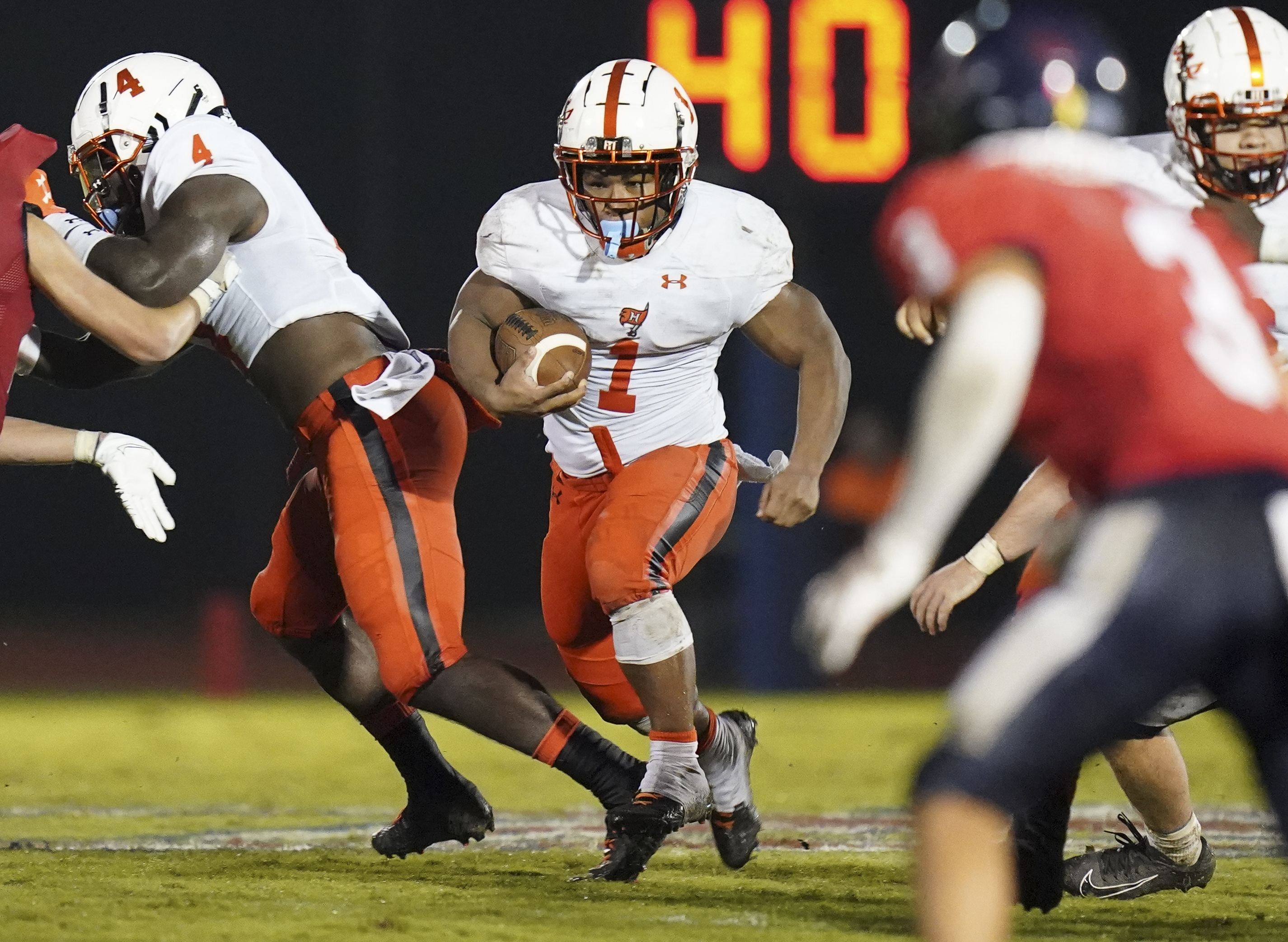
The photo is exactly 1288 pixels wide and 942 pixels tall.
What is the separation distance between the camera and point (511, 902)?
3.34 meters

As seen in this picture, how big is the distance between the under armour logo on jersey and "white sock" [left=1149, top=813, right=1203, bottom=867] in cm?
153

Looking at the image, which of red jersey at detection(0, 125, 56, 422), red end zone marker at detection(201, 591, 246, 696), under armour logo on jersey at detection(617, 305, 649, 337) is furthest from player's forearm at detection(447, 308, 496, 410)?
red end zone marker at detection(201, 591, 246, 696)

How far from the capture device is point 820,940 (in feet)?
9.76

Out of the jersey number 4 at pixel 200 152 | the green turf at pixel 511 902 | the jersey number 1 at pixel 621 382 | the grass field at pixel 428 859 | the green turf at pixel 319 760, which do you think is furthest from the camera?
the green turf at pixel 319 760

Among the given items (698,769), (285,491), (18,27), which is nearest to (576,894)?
(698,769)

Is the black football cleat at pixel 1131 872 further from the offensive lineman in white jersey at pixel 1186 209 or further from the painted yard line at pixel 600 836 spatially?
the painted yard line at pixel 600 836

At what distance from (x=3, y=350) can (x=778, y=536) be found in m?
4.85

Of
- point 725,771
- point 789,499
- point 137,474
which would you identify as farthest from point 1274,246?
point 137,474

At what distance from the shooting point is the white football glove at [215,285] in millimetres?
3529

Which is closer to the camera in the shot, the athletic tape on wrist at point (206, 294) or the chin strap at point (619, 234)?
the athletic tape on wrist at point (206, 294)

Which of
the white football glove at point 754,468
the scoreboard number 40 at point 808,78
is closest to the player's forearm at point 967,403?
the white football glove at point 754,468

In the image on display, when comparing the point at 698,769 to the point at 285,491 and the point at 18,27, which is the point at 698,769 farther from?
the point at 18,27

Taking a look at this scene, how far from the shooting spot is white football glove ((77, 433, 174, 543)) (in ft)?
11.6

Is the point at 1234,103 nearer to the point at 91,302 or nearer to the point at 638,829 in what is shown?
the point at 638,829
